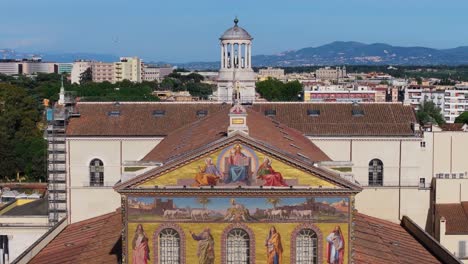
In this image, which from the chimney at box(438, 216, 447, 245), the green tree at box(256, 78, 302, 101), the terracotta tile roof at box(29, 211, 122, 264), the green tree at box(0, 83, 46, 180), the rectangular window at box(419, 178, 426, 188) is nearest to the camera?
the terracotta tile roof at box(29, 211, 122, 264)

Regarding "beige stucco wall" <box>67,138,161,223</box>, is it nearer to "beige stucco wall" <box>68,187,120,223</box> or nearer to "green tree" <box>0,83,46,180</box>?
"beige stucco wall" <box>68,187,120,223</box>

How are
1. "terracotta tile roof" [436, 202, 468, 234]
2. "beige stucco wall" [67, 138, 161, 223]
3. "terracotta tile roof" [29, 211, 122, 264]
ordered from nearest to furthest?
"terracotta tile roof" [29, 211, 122, 264] < "terracotta tile roof" [436, 202, 468, 234] < "beige stucco wall" [67, 138, 161, 223]

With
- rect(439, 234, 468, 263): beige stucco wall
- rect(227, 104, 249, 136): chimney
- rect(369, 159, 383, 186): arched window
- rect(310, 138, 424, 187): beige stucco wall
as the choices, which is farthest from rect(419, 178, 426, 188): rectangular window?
rect(227, 104, 249, 136): chimney

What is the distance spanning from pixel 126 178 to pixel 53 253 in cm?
1120

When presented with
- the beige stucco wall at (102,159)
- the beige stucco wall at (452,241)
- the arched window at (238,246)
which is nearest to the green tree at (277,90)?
the beige stucco wall at (102,159)

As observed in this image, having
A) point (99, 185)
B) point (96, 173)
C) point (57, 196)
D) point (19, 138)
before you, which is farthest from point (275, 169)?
point (19, 138)

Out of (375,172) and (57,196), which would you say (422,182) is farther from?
(57,196)

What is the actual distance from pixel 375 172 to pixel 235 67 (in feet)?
45.4

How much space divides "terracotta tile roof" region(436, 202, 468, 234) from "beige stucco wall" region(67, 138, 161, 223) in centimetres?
1966

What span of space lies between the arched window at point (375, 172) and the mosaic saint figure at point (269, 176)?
1843 centimetres

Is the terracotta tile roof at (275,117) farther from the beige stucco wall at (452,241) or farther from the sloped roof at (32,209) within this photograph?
the sloped roof at (32,209)

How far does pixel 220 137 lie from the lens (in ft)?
134

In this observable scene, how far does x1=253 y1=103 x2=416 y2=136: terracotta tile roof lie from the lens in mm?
57156

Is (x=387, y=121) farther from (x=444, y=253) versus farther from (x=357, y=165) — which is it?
(x=444, y=253)
